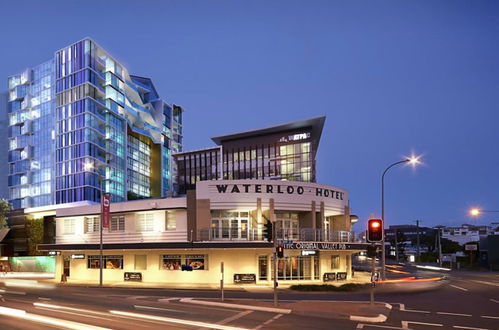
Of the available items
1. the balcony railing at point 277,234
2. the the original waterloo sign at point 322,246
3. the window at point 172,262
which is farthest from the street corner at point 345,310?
the window at point 172,262

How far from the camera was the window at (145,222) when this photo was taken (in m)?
45.3

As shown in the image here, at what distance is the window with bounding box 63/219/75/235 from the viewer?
Result: 165 ft

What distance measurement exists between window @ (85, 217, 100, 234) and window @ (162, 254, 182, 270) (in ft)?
26.5

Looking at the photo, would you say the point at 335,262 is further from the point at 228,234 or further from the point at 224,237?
the point at 224,237

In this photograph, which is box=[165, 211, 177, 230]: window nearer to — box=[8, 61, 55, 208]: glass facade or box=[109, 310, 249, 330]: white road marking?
box=[109, 310, 249, 330]: white road marking

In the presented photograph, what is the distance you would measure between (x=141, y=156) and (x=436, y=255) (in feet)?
245

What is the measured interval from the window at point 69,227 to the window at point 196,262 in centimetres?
1346

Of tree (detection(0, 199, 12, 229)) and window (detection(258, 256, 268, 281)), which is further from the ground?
tree (detection(0, 199, 12, 229))

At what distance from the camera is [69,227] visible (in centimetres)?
5059

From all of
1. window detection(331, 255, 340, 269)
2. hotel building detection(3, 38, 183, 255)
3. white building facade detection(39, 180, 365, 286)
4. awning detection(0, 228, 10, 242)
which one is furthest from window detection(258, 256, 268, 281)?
hotel building detection(3, 38, 183, 255)

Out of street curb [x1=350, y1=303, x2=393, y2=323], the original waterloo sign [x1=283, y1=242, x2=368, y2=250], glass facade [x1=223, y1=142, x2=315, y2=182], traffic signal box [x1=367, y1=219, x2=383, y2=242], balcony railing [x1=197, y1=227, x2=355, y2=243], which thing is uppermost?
glass facade [x1=223, y1=142, x2=315, y2=182]

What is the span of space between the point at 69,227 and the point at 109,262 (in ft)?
19.6

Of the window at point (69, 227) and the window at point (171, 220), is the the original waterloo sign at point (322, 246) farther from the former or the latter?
the window at point (69, 227)

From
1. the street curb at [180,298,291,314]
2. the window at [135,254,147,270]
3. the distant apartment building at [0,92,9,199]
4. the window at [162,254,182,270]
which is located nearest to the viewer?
the street curb at [180,298,291,314]
